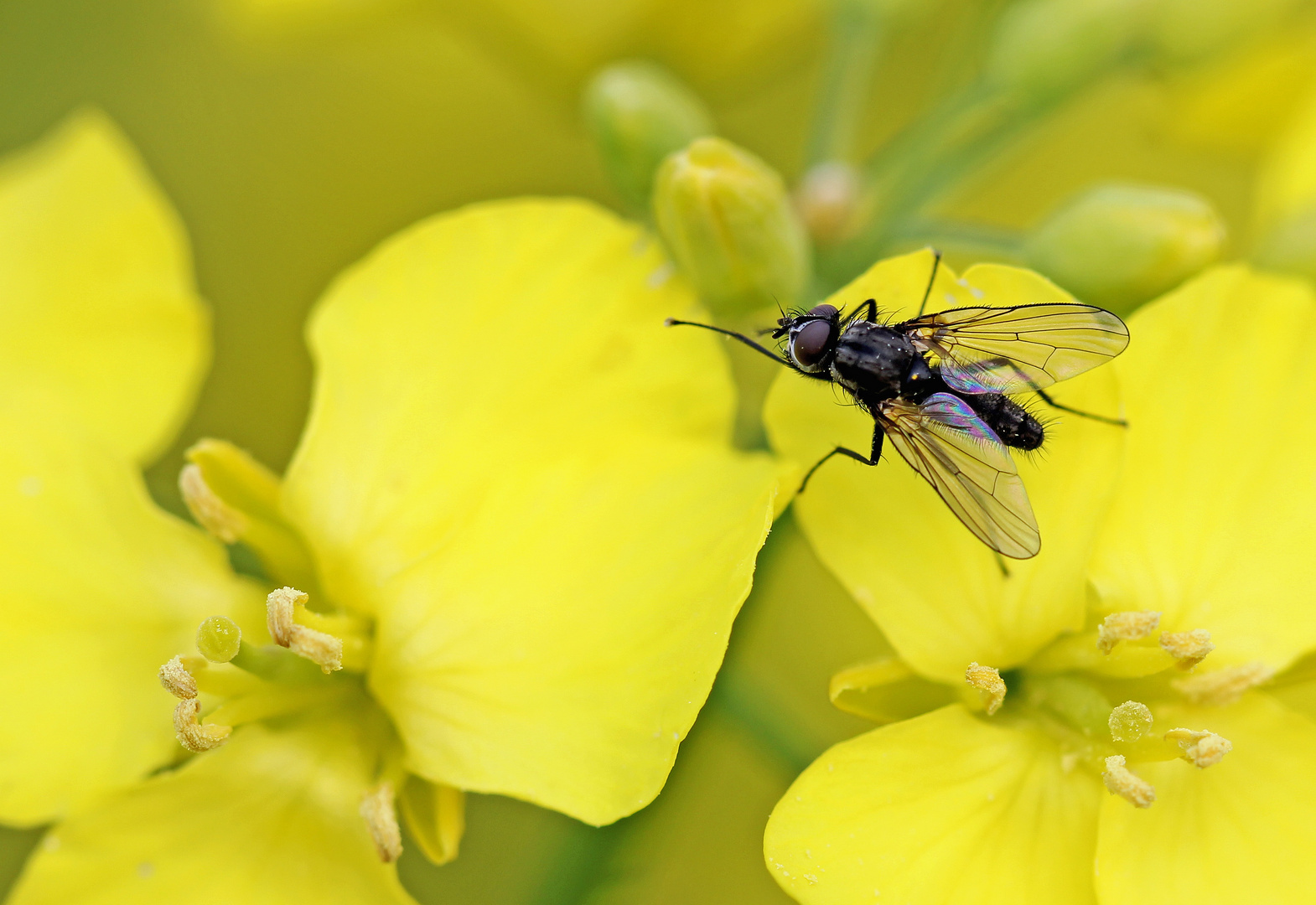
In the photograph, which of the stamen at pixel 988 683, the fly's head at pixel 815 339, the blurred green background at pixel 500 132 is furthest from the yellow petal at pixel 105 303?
the stamen at pixel 988 683

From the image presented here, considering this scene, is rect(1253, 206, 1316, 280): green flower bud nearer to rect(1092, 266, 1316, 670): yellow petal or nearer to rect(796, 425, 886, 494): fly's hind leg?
rect(1092, 266, 1316, 670): yellow petal

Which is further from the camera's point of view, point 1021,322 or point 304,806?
point 1021,322

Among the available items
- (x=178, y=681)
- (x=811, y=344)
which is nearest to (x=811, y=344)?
(x=811, y=344)

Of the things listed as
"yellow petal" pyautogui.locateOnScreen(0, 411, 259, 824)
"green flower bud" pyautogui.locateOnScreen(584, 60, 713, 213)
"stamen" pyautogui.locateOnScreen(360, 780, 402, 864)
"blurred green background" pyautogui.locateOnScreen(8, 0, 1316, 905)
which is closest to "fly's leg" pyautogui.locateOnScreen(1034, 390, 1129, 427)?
"green flower bud" pyautogui.locateOnScreen(584, 60, 713, 213)

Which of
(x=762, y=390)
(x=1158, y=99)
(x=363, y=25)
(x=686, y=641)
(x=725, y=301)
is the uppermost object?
(x=363, y=25)

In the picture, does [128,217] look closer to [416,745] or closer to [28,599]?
[28,599]

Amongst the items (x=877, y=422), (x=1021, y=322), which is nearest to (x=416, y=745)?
(x=877, y=422)
